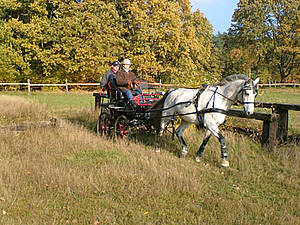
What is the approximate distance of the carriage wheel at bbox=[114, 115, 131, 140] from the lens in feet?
24.0

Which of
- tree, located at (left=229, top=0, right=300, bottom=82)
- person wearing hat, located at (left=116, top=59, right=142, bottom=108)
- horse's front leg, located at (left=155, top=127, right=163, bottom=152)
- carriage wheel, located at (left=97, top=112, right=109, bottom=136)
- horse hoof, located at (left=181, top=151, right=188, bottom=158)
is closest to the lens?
horse hoof, located at (left=181, top=151, right=188, bottom=158)

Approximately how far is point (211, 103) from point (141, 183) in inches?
84.5

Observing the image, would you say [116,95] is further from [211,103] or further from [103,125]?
[211,103]

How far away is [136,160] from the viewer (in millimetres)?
6094

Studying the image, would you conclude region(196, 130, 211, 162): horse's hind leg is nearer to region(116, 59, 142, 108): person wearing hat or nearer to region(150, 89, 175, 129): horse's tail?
region(150, 89, 175, 129): horse's tail

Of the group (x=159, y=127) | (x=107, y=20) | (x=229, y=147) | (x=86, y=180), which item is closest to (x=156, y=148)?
(x=159, y=127)

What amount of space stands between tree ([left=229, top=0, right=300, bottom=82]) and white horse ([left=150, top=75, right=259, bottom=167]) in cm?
3100

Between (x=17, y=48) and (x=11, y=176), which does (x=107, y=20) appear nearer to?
(x=17, y=48)

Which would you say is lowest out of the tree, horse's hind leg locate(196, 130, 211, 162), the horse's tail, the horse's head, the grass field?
the grass field


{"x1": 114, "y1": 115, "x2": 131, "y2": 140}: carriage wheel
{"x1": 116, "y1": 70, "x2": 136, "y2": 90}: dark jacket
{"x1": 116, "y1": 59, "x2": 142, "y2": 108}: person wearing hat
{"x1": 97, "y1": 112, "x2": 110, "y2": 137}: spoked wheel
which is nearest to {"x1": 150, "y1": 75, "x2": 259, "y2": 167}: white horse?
{"x1": 114, "y1": 115, "x2": 131, "y2": 140}: carriage wheel

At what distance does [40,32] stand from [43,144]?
2292 centimetres

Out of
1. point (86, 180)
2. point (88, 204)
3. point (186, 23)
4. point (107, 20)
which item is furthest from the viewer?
point (186, 23)

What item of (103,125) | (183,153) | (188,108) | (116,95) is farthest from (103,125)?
(188,108)

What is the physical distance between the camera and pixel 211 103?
5875 mm
